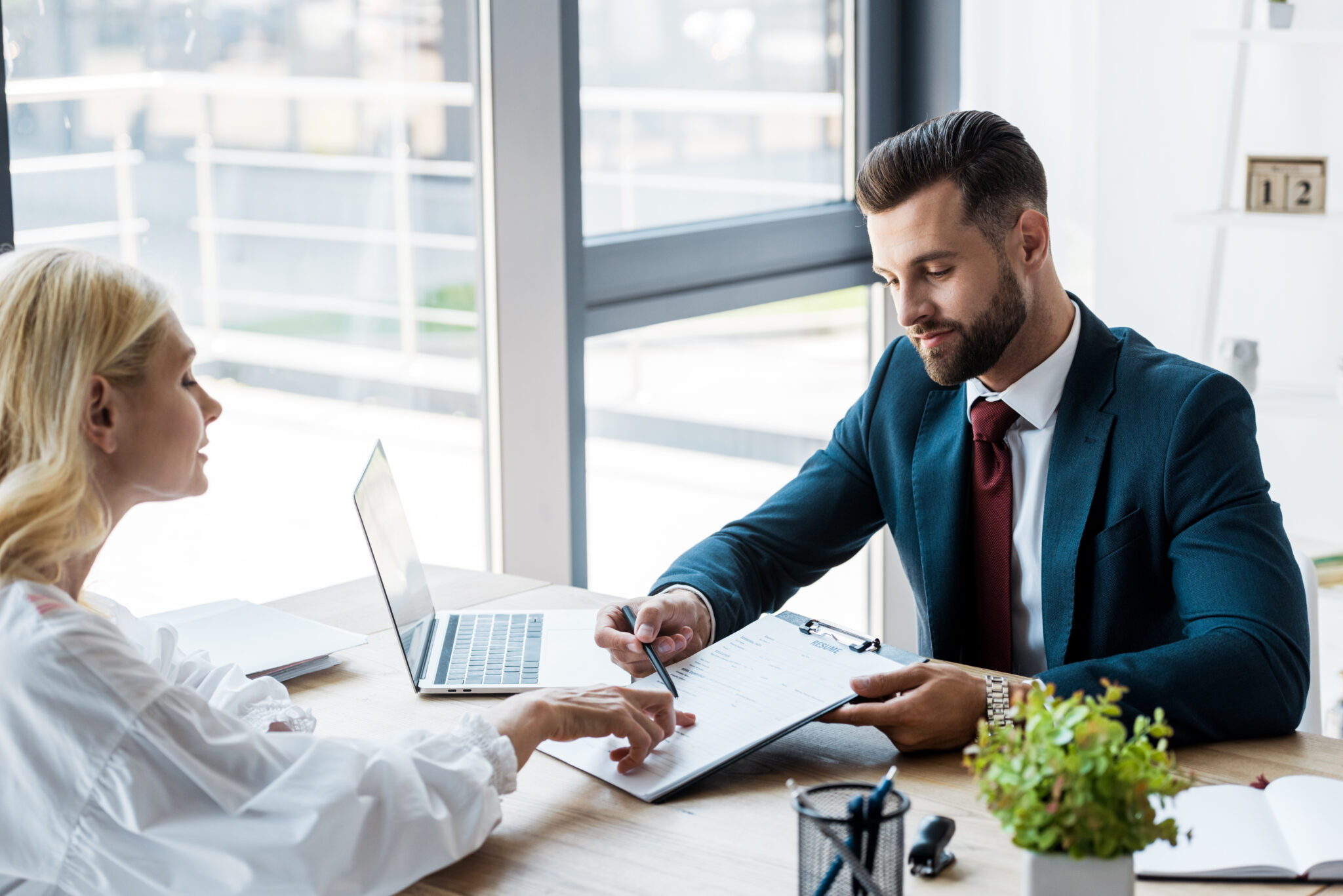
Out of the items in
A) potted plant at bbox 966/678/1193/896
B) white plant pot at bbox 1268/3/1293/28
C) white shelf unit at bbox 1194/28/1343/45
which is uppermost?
white plant pot at bbox 1268/3/1293/28

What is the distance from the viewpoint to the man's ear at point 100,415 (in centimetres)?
115

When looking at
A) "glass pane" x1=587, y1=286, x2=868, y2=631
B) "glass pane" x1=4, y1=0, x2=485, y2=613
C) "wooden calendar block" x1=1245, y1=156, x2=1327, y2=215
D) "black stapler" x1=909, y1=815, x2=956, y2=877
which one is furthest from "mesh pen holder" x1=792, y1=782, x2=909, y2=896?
"wooden calendar block" x1=1245, y1=156, x2=1327, y2=215

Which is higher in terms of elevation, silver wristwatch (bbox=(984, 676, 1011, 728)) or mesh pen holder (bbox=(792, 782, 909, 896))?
mesh pen holder (bbox=(792, 782, 909, 896))

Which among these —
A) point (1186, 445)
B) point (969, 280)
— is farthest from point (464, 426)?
point (1186, 445)

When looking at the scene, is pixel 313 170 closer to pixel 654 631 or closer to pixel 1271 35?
pixel 654 631

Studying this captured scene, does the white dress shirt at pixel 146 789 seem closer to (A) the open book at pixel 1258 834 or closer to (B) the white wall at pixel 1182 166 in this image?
(A) the open book at pixel 1258 834

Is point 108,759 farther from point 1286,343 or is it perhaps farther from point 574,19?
point 1286,343

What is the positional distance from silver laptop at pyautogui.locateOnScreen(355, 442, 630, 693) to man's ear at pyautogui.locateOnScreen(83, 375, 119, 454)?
14.4 inches

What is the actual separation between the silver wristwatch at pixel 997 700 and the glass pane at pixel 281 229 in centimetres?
141

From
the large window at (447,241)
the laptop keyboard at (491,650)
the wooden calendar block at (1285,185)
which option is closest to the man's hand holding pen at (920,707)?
the laptop keyboard at (491,650)

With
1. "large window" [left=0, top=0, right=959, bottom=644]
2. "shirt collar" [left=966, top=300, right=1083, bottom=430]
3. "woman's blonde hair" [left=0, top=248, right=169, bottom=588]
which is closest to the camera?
"woman's blonde hair" [left=0, top=248, right=169, bottom=588]

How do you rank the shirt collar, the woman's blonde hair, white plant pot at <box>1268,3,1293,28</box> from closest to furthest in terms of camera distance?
1. the woman's blonde hair
2. the shirt collar
3. white plant pot at <box>1268,3,1293,28</box>

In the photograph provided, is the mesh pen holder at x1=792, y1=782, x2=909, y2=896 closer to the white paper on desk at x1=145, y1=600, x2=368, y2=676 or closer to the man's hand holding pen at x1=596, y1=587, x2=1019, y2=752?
the man's hand holding pen at x1=596, y1=587, x2=1019, y2=752

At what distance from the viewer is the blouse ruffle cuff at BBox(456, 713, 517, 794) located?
1231 mm
